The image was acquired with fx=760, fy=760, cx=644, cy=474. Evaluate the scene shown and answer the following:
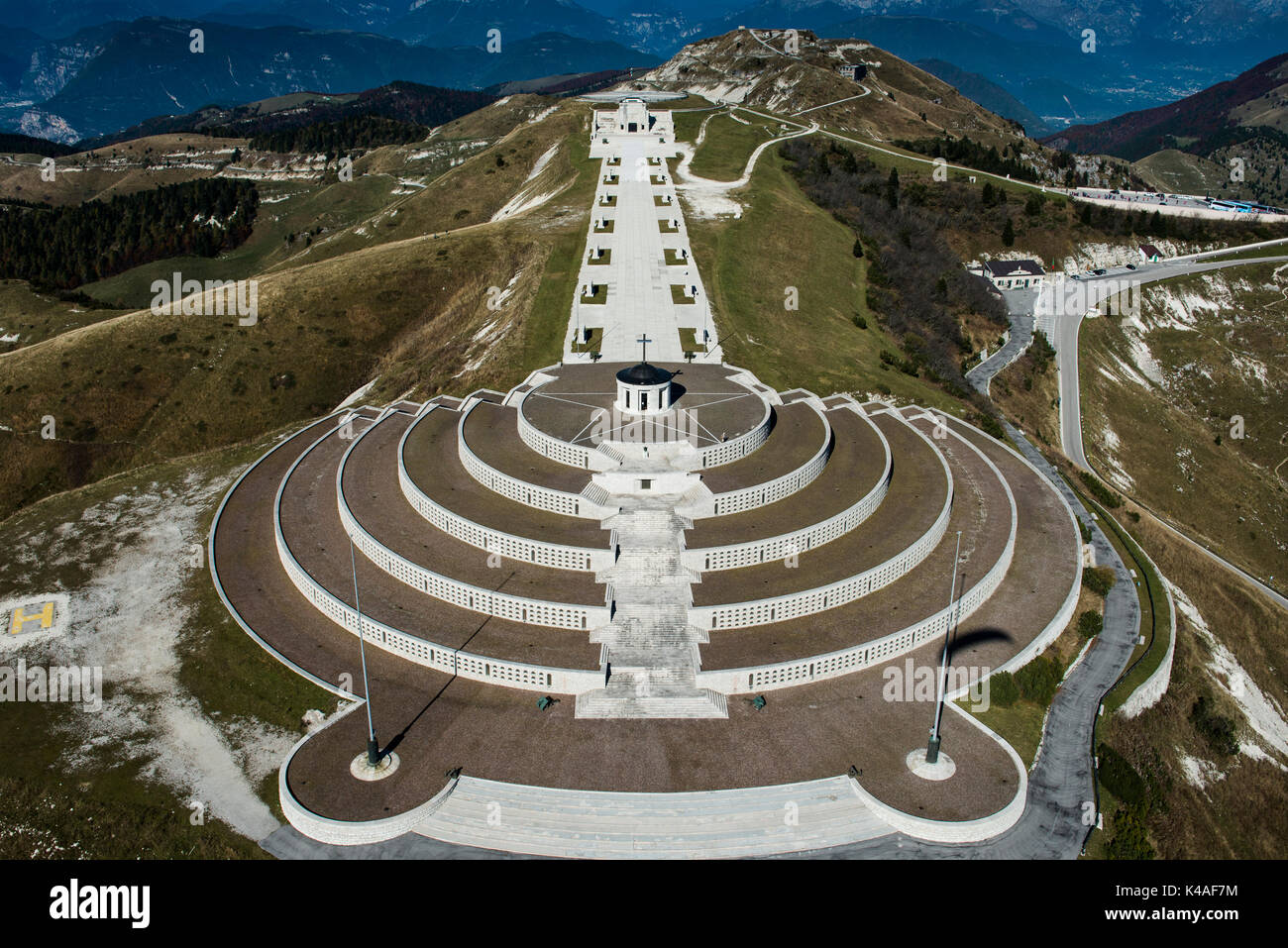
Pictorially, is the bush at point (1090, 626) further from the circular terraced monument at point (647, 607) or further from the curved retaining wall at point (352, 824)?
the curved retaining wall at point (352, 824)

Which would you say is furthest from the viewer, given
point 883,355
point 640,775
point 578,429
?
point 883,355

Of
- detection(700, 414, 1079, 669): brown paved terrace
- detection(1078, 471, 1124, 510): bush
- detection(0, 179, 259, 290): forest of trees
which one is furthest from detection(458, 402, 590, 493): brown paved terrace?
detection(0, 179, 259, 290): forest of trees

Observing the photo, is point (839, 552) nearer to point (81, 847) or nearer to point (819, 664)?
point (819, 664)

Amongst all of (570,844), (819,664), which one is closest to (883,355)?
(819,664)

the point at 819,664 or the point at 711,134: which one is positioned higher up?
the point at 711,134

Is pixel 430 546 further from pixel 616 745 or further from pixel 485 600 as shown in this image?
pixel 616 745

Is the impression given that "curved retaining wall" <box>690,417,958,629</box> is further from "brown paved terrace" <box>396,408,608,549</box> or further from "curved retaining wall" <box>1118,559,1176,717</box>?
"curved retaining wall" <box>1118,559,1176,717</box>
